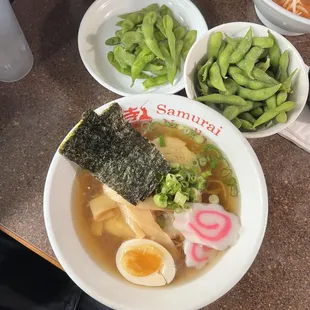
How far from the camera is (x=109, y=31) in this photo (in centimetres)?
133

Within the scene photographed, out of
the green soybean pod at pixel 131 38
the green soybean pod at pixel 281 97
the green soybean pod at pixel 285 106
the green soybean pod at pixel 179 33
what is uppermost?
the green soybean pod at pixel 131 38

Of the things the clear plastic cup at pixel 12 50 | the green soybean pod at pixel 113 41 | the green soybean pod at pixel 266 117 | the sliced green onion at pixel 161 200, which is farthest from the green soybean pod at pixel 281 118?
the clear plastic cup at pixel 12 50

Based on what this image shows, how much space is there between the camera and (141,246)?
1.07m

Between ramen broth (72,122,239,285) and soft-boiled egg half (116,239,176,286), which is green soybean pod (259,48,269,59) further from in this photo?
soft-boiled egg half (116,239,176,286)

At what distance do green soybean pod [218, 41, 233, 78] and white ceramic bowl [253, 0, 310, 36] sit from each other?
130 millimetres

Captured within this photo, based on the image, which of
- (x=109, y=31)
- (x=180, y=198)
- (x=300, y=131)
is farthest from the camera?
(x=109, y=31)

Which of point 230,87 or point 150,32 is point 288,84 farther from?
point 150,32

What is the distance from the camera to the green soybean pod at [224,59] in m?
1.13

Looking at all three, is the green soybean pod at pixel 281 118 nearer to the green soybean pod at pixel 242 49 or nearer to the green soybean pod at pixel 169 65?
the green soybean pod at pixel 242 49

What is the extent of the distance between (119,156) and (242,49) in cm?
39

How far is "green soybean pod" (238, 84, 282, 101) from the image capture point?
1.10 m

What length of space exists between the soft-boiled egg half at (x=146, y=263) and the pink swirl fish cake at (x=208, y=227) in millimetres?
68

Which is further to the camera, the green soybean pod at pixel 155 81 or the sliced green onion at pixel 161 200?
the green soybean pod at pixel 155 81

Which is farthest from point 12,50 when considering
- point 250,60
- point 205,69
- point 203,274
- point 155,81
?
point 203,274
